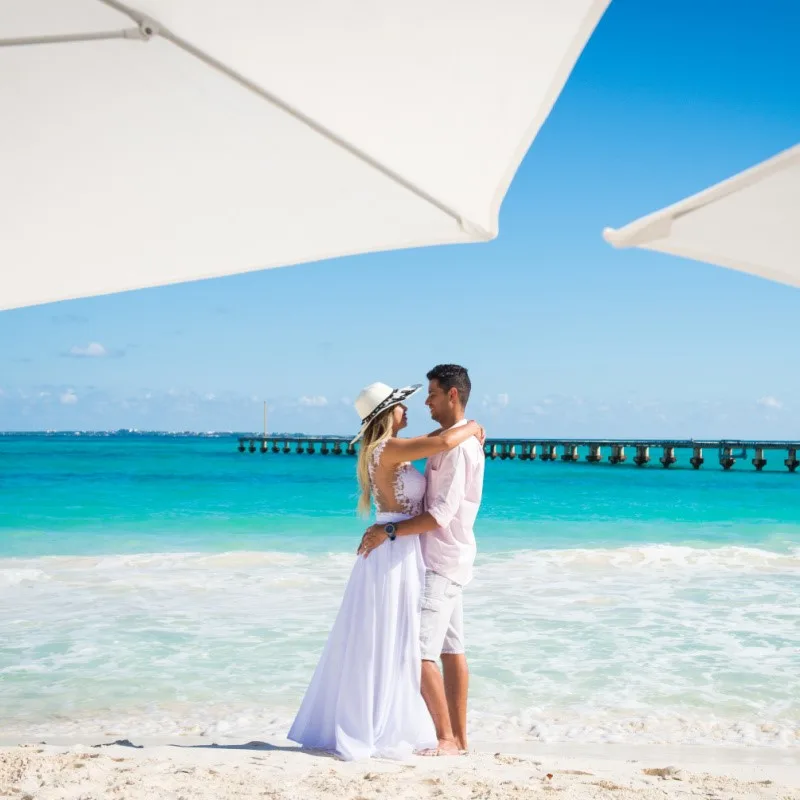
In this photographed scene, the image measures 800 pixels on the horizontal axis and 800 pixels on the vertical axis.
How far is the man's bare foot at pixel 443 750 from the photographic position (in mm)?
3541

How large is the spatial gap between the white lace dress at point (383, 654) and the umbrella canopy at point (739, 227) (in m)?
1.36

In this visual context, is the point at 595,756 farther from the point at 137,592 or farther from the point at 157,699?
the point at 137,592

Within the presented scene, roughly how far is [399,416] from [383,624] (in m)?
0.82

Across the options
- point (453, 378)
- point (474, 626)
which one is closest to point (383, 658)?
point (453, 378)

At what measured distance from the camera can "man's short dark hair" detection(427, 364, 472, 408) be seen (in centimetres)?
359

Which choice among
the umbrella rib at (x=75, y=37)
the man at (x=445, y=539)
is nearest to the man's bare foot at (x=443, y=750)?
the man at (x=445, y=539)

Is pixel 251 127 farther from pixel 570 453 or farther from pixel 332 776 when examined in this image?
pixel 570 453

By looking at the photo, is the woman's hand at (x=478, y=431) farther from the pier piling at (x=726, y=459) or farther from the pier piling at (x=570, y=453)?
the pier piling at (x=570, y=453)

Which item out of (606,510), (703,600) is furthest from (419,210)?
(606,510)

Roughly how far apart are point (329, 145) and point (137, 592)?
9.01 m

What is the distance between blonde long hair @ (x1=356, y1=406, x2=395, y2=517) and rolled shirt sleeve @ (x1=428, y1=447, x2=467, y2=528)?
25 cm

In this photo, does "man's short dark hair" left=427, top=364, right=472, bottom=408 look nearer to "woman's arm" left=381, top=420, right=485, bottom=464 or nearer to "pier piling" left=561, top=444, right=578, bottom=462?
"woman's arm" left=381, top=420, right=485, bottom=464

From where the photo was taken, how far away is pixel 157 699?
6043mm

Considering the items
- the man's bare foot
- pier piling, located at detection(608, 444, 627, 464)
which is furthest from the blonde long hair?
pier piling, located at detection(608, 444, 627, 464)
